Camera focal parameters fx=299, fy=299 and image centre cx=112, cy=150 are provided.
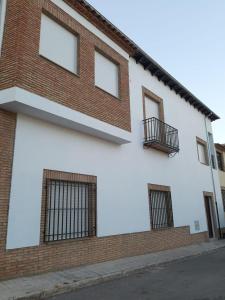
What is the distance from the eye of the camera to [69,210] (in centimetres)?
805

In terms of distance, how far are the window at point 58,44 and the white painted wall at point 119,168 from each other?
6.25 feet

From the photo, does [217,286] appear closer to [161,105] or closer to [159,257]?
[159,257]

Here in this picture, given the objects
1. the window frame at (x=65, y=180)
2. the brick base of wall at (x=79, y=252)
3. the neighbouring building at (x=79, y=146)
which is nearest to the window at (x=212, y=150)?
the neighbouring building at (x=79, y=146)

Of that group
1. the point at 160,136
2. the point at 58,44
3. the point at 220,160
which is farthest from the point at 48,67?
the point at 220,160

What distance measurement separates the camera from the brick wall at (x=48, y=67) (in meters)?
6.94

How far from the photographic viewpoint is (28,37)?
7270mm

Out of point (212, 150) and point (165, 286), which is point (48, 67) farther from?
point (212, 150)

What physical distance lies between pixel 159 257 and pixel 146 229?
45.5 inches

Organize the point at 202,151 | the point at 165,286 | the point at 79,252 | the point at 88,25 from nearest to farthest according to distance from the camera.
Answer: the point at 165,286, the point at 79,252, the point at 88,25, the point at 202,151

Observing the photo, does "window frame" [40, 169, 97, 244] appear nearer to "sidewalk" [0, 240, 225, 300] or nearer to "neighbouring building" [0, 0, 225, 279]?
"neighbouring building" [0, 0, 225, 279]

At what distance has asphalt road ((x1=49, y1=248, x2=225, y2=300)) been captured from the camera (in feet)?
18.2

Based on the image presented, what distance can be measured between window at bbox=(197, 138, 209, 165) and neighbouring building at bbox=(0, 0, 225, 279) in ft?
12.5

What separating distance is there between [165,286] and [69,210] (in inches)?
123

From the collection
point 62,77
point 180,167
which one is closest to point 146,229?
point 180,167
